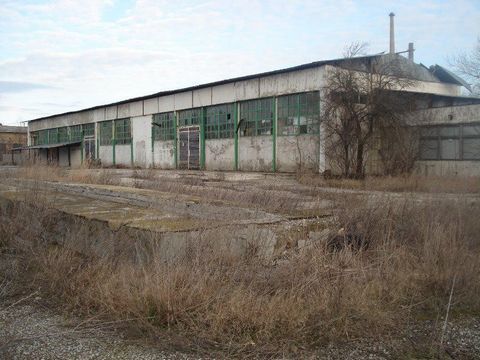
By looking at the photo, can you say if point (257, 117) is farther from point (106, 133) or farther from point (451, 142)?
point (106, 133)

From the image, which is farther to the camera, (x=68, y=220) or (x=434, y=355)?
(x=68, y=220)

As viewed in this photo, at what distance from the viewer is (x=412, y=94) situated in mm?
21953

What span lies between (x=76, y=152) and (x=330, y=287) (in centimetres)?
4176

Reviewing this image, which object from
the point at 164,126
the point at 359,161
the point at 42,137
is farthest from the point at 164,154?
the point at 42,137

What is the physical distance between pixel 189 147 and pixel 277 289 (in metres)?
25.9

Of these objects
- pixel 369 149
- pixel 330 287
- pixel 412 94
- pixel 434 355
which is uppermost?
pixel 412 94

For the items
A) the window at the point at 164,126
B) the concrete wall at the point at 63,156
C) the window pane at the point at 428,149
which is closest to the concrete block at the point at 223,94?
the window at the point at 164,126

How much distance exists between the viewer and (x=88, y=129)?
4072cm

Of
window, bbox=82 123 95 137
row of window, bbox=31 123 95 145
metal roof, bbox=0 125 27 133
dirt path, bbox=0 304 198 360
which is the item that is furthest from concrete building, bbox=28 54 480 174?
metal roof, bbox=0 125 27 133

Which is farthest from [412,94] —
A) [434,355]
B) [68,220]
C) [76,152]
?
[76,152]

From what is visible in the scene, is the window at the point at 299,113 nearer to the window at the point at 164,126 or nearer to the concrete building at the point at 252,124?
the concrete building at the point at 252,124

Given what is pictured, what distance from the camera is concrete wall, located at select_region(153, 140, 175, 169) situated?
103ft

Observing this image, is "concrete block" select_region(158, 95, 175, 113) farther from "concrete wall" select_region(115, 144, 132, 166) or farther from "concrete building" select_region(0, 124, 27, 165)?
"concrete building" select_region(0, 124, 27, 165)

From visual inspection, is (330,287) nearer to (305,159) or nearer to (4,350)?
(4,350)
